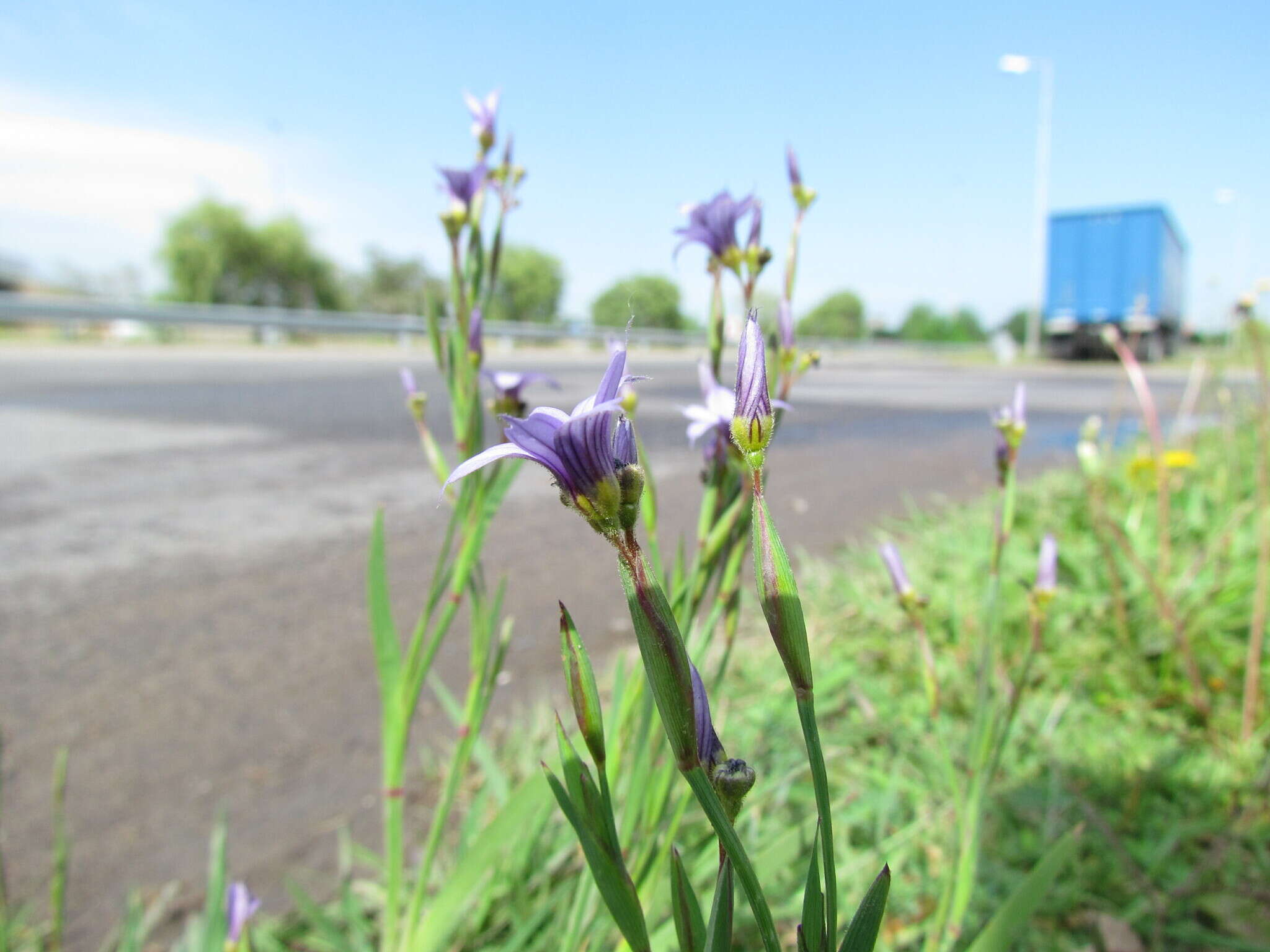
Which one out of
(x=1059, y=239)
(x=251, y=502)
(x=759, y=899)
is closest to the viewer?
(x=759, y=899)

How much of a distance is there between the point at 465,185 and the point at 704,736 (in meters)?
0.85

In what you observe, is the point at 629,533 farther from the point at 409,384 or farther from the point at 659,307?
the point at 659,307

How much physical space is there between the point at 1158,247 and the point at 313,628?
20649mm

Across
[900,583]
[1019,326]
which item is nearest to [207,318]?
[900,583]

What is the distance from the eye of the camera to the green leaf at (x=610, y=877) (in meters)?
0.53

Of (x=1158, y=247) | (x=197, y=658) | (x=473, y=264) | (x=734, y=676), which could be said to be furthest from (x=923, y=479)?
(x=1158, y=247)

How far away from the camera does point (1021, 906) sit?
2.30ft

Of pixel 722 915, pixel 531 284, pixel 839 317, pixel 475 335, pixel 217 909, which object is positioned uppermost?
pixel 531 284

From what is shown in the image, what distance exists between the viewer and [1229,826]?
4.84 feet

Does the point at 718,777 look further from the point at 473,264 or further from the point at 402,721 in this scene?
the point at 473,264

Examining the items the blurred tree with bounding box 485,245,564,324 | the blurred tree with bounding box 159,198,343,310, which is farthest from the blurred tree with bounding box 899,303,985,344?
the blurred tree with bounding box 159,198,343,310

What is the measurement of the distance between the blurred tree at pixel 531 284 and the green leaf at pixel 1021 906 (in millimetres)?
43707

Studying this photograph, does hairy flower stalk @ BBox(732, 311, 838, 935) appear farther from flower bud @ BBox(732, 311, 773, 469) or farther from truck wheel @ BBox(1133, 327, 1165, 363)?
truck wheel @ BBox(1133, 327, 1165, 363)

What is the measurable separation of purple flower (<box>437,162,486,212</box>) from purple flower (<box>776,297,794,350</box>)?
419 mm
